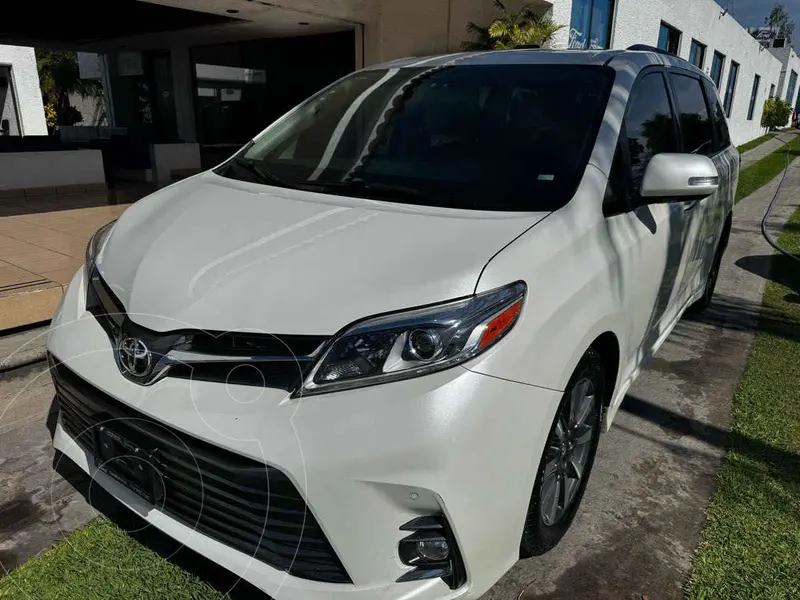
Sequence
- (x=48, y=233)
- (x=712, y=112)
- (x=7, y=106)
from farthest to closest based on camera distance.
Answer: (x=7, y=106) → (x=48, y=233) → (x=712, y=112)

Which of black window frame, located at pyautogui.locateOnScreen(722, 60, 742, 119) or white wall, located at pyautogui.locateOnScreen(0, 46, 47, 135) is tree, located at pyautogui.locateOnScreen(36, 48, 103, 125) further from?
black window frame, located at pyautogui.locateOnScreen(722, 60, 742, 119)

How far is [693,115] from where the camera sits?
380 centimetres

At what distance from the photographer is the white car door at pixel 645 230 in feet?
7.98

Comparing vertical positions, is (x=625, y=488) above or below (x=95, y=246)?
below

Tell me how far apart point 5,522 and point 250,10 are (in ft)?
25.2

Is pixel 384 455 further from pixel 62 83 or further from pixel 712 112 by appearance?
pixel 62 83

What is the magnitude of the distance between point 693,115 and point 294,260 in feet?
9.87

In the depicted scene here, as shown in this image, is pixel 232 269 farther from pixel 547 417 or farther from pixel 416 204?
pixel 547 417

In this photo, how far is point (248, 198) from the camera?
245 centimetres

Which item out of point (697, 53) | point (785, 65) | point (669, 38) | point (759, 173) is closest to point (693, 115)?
point (759, 173)

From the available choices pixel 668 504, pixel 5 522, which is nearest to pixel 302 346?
pixel 5 522

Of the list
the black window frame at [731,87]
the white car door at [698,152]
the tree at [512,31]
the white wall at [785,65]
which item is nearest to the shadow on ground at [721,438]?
the white car door at [698,152]

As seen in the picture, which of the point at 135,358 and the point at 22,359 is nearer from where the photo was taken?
the point at 135,358

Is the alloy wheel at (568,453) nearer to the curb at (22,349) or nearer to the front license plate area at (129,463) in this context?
the front license plate area at (129,463)
